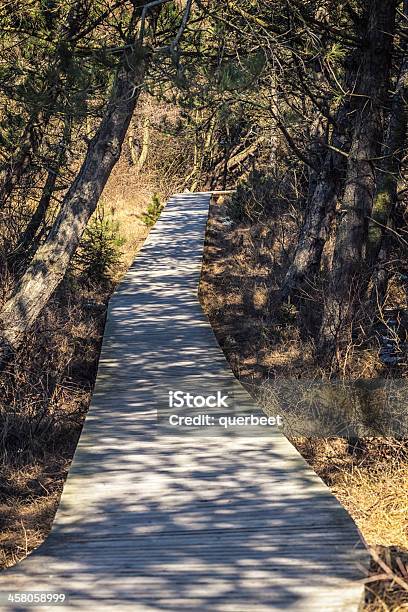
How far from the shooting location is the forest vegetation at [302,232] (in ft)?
23.3

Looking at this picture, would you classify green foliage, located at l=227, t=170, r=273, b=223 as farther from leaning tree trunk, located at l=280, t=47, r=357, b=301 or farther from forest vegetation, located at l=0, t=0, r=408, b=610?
leaning tree trunk, located at l=280, t=47, r=357, b=301

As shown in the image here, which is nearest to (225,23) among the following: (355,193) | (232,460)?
(355,193)

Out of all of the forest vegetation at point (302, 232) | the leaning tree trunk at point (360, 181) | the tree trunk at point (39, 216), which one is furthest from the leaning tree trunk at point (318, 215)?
the tree trunk at point (39, 216)

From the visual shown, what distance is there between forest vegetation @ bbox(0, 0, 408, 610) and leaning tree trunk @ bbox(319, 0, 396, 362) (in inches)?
0.6

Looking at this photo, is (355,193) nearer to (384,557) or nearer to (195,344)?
(195,344)

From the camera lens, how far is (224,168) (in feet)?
79.5

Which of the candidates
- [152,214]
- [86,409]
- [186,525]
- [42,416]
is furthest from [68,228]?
[152,214]

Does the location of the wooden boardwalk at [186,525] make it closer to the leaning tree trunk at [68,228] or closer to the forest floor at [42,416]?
the forest floor at [42,416]

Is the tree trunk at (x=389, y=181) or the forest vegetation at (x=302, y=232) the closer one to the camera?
the forest vegetation at (x=302, y=232)

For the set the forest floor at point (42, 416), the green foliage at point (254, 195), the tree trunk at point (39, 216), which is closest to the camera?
the forest floor at point (42, 416)

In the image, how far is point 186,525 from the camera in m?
4.65

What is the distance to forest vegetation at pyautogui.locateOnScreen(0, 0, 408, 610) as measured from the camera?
7094mm

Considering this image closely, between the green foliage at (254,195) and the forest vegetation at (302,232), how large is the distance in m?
5.68

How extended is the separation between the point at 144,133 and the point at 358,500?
1999cm
